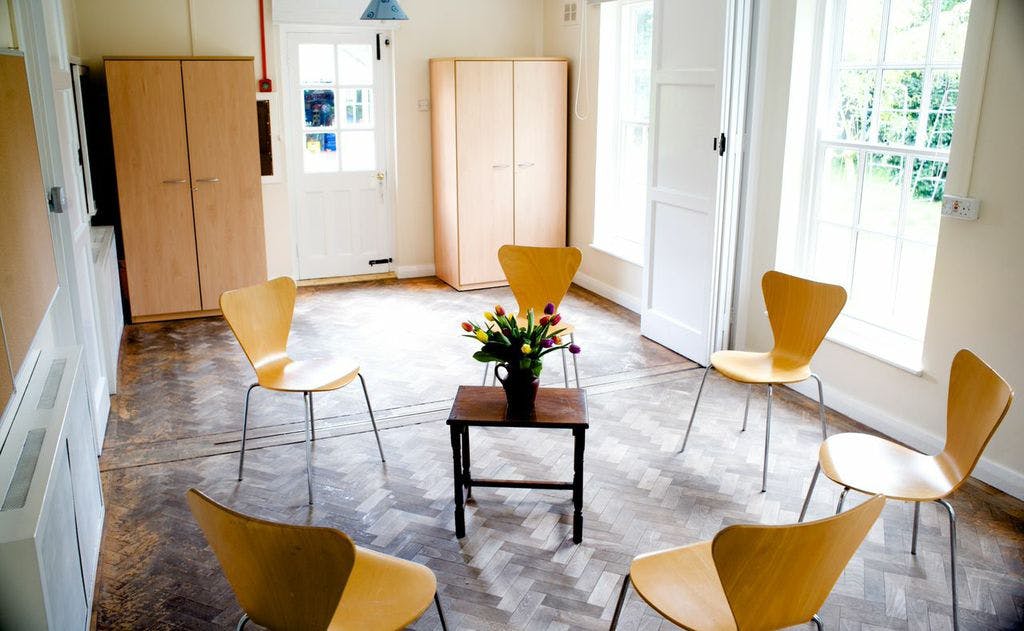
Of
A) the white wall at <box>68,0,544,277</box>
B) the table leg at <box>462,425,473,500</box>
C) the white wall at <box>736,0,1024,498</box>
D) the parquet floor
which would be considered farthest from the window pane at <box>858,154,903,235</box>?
the white wall at <box>68,0,544,277</box>

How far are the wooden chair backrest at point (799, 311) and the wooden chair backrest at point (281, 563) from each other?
9.51 feet

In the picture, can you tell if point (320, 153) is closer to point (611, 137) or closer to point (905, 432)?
point (611, 137)

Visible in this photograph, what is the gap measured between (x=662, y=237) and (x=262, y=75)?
11.7ft

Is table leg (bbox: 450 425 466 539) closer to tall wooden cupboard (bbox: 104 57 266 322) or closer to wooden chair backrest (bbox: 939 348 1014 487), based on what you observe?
wooden chair backrest (bbox: 939 348 1014 487)

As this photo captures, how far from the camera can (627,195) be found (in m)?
7.12

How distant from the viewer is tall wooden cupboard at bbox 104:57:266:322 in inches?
243

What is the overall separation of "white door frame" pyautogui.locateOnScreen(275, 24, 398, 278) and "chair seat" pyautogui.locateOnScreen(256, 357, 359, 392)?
3.51m

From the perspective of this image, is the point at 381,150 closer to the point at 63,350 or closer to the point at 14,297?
the point at 63,350

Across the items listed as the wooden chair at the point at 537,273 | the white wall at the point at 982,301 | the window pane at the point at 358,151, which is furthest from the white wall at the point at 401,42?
the white wall at the point at 982,301

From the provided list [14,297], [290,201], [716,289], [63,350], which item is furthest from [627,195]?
[14,297]

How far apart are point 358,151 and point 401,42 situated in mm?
1017

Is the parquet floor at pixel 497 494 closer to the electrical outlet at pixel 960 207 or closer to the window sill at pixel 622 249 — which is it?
the window sill at pixel 622 249

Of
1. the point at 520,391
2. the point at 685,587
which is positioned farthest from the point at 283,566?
the point at 520,391

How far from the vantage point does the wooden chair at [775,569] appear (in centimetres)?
200
